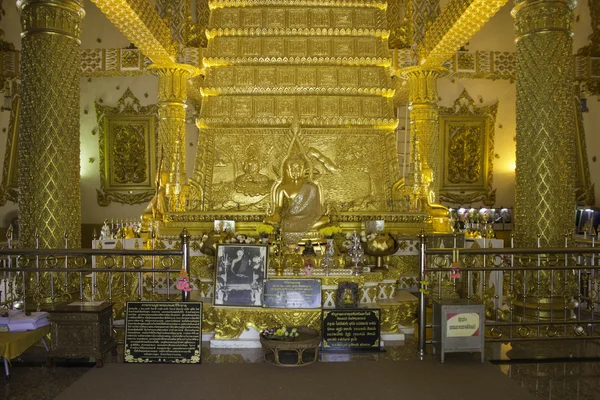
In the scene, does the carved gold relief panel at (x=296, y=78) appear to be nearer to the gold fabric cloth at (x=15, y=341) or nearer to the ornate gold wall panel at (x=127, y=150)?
the ornate gold wall panel at (x=127, y=150)

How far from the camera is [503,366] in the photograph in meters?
5.12

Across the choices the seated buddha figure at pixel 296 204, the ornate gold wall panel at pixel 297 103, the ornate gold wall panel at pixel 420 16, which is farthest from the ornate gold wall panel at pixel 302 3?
the seated buddha figure at pixel 296 204

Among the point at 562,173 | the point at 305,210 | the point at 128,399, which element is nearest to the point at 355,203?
the point at 305,210

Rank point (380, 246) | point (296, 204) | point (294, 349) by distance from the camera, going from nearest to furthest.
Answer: point (294, 349) < point (380, 246) < point (296, 204)

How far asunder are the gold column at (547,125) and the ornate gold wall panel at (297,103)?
135 inches

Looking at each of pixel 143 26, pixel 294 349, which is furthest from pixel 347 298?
pixel 143 26

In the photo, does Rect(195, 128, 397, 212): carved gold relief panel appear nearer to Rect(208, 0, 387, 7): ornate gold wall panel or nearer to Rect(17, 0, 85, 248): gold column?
Rect(208, 0, 387, 7): ornate gold wall panel


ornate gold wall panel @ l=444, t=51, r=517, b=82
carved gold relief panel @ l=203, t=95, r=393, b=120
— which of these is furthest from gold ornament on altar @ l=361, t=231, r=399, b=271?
ornate gold wall panel @ l=444, t=51, r=517, b=82

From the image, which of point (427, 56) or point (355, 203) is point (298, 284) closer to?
point (355, 203)

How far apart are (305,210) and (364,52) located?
13.9 ft

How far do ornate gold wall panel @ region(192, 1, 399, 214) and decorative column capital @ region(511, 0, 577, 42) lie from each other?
375 centimetres

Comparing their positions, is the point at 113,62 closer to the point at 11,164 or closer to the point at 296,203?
the point at 11,164

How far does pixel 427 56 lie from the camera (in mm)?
11586

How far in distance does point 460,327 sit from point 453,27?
666 centimetres
